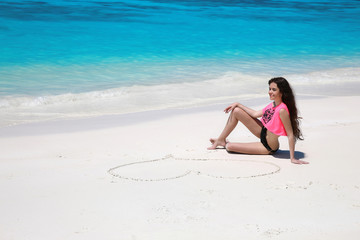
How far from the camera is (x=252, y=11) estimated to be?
85.6 feet

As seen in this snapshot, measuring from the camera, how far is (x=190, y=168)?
17.2ft

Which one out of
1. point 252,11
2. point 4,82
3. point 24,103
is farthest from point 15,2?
point 24,103

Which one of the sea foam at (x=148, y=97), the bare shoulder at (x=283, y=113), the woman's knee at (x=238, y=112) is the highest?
the bare shoulder at (x=283, y=113)

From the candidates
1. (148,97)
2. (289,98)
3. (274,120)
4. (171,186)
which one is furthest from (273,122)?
(148,97)

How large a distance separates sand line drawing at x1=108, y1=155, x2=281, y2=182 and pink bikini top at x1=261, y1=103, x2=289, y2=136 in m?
0.42

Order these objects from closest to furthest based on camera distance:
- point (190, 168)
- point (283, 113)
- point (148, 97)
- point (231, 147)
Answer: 1. point (190, 168)
2. point (283, 113)
3. point (231, 147)
4. point (148, 97)

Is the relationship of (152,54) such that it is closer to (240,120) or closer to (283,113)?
(240,120)

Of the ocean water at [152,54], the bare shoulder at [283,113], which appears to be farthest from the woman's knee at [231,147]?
the ocean water at [152,54]

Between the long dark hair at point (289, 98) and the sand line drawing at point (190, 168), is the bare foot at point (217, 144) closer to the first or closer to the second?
the sand line drawing at point (190, 168)

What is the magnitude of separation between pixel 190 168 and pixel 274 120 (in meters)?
1.17

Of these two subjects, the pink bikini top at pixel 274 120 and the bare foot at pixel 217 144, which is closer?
the pink bikini top at pixel 274 120

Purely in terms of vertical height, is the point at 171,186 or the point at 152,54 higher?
the point at 171,186

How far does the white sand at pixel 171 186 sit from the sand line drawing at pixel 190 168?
1 cm

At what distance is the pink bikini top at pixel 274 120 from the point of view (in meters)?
5.66
